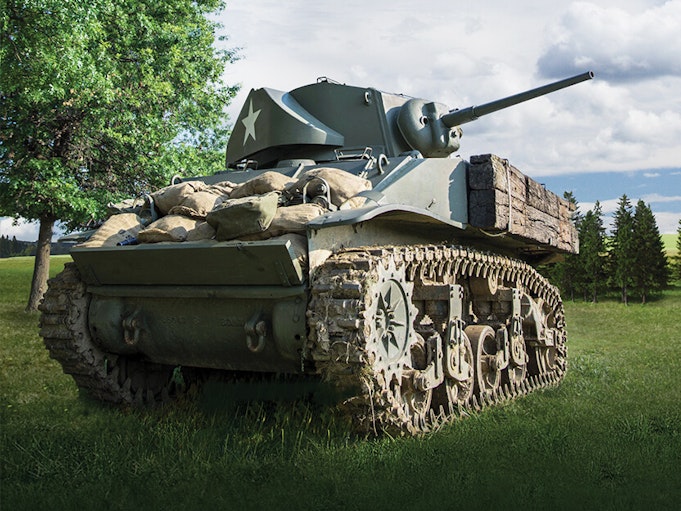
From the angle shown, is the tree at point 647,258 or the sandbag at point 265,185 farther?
the tree at point 647,258

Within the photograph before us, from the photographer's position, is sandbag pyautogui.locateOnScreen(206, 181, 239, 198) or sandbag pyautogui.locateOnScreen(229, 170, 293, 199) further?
sandbag pyautogui.locateOnScreen(206, 181, 239, 198)

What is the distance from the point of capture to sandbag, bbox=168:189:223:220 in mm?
6391

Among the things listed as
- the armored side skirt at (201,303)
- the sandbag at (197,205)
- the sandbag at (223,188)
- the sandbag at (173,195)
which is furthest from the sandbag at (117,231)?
the sandbag at (223,188)

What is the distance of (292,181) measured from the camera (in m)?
6.45

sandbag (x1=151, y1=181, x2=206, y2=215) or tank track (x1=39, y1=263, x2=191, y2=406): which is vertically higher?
sandbag (x1=151, y1=181, x2=206, y2=215)

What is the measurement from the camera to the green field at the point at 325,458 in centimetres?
455

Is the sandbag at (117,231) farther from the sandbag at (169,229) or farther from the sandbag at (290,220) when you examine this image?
the sandbag at (290,220)

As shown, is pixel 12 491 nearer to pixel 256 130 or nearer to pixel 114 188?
pixel 256 130

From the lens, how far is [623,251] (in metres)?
40.2

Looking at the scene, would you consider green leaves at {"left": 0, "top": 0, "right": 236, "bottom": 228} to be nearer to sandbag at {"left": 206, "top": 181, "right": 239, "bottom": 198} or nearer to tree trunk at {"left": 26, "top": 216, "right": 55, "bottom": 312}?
tree trunk at {"left": 26, "top": 216, "right": 55, "bottom": 312}

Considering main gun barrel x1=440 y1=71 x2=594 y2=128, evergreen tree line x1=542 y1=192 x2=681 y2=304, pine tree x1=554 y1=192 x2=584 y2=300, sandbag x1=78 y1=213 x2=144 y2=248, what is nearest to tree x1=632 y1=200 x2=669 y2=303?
evergreen tree line x1=542 y1=192 x2=681 y2=304

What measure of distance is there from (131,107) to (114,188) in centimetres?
201

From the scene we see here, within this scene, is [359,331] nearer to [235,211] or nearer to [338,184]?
[235,211]

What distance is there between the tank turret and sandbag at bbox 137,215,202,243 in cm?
224
